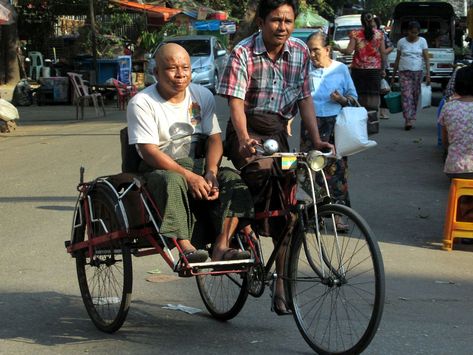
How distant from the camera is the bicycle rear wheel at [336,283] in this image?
14.6ft

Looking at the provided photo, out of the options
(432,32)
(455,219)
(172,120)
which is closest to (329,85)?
(455,219)

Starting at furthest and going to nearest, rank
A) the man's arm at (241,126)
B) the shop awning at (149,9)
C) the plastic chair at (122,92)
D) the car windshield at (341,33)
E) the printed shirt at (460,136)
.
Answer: the car windshield at (341,33), the shop awning at (149,9), the plastic chair at (122,92), the printed shirt at (460,136), the man's arm at (241,126)

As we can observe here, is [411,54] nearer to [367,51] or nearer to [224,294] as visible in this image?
[367,51]

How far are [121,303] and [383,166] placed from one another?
7.51 meters

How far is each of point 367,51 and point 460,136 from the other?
6597mm

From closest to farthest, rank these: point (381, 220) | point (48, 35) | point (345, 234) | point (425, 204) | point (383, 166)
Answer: point (345, 234), point (381, 220), point (425, 204), point (383, 166), point (48, 35)

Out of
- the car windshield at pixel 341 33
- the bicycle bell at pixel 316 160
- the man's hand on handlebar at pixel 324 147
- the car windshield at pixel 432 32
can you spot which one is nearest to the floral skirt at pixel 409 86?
the car windshield at pixel 432 32

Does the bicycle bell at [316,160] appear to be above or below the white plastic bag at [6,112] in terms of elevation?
A: above

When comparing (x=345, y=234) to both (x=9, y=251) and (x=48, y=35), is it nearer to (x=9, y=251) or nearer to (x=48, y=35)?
(x=9, y=251)

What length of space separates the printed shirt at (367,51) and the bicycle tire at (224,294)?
8917 millimetres

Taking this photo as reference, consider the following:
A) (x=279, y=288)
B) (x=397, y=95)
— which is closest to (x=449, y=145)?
(x=279, y=288)

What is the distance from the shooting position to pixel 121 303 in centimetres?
510

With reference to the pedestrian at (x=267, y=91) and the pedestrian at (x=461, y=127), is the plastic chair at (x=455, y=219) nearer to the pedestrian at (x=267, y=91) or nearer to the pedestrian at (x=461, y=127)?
the pedestrian at (x=461, y=127)

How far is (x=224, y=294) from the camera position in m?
5.64
